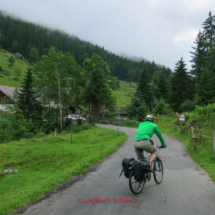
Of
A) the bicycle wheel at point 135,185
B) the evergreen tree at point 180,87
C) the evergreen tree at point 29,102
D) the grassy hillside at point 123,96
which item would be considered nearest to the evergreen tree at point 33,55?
the grassy hillside at point 123,96

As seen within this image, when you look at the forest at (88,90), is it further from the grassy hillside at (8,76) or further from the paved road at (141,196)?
the grassy hillside at (8,76)

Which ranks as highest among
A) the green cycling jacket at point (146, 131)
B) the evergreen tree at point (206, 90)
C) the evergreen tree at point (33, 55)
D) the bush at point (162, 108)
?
the evergreen tree at point (33, 55)

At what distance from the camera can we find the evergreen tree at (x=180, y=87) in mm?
43281

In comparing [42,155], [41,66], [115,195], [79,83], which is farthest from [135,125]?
[115,195]

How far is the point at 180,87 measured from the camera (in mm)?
43625

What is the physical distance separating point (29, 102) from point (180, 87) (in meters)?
33.9

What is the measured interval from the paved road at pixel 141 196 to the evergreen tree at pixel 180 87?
39.0 m

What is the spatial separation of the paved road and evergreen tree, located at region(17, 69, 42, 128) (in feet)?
103

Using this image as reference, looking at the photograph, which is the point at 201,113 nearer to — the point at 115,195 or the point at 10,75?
the point at 115,195

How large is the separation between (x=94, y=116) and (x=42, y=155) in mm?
25777

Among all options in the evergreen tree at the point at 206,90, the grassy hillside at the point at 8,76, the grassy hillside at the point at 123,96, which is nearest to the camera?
the evergreen tree at the point at 206,90

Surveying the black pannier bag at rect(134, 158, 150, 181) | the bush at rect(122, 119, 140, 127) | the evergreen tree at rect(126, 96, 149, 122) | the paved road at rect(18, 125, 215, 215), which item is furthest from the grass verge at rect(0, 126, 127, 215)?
the evergreen tree at rect(126, 96, 149, 122)

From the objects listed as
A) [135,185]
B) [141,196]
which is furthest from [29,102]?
[141,196]

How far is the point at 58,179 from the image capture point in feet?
20.2
